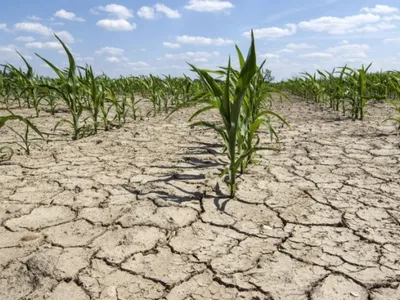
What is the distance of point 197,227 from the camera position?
136cm

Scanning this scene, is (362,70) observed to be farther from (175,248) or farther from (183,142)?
(175,248)

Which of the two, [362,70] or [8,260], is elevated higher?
[362,70]

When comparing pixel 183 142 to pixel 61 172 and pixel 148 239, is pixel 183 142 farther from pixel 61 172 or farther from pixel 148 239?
pixel 148 239

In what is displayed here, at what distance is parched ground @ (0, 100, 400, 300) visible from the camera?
1.02 m

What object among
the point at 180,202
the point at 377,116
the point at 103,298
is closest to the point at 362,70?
the point at 377,116

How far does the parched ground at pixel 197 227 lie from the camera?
3.34 ft

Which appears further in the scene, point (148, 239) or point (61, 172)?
point (61, 172)

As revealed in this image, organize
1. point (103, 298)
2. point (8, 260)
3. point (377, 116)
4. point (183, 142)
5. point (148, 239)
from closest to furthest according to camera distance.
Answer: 1. point (103, 298)
2. point (8, 260)
3. point (148, 239)
4. point (183, 142)
5. point (377, 116)

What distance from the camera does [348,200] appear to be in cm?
160

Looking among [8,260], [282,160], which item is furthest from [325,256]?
[282,160]

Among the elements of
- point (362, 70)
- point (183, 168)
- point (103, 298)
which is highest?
point (362, 70)

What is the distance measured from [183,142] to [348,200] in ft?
4.86

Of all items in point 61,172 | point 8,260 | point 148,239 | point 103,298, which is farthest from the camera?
point 61,172

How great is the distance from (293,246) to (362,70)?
277 cm
